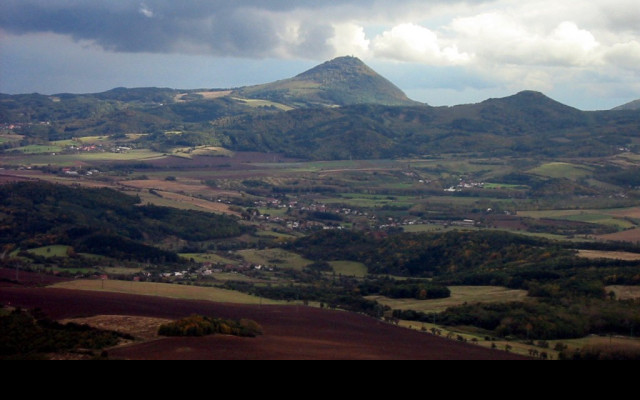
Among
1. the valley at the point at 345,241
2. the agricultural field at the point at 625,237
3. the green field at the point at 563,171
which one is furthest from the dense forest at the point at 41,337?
the green field at the point at 563,171

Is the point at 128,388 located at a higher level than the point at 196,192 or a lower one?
higher

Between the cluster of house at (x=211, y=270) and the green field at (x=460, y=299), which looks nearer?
the green field at (x=460, y=299)

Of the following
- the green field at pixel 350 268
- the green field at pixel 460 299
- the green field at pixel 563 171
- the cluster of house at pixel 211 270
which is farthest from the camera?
the green field at pixel 563 171

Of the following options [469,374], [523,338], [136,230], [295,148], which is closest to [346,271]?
[136,230]

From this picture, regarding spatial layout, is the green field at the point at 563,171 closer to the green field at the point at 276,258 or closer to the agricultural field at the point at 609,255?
the agricultural field at the point at 609,255

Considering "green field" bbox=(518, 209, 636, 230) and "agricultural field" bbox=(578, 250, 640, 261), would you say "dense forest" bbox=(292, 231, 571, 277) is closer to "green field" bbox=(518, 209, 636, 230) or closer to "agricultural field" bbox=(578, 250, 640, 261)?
"agricultural field" bbox=(578, 250, 640, 261)

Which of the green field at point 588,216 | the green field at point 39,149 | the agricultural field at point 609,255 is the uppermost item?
the green field at point 39,149

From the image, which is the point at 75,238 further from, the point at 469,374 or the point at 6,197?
the point at 469,374
